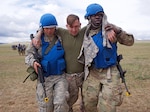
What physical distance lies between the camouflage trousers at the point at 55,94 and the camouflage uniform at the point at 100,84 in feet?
1.25

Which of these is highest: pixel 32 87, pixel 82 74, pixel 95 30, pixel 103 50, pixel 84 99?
pixel 95 30

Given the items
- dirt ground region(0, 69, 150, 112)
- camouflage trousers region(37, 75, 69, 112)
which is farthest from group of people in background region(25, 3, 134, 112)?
dirt ground region(0, 69, 150, 112)

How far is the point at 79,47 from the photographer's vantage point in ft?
18.6

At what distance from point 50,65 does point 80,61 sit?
1.84 ft

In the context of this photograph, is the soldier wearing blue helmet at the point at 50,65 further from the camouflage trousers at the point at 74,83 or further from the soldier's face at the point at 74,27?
the soldier's face at the point at 74,27

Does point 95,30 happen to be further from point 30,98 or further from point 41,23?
point 30,98

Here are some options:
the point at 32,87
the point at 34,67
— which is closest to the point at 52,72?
the point at 34,67

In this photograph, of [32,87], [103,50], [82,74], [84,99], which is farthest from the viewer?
[32,87]

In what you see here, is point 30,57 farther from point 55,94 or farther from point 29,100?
point 29,100

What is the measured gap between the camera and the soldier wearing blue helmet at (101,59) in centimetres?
508

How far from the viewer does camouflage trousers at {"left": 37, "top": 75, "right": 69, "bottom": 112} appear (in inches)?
212

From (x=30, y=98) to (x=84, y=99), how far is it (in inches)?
165

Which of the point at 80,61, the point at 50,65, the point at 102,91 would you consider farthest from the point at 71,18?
the point at 102,91

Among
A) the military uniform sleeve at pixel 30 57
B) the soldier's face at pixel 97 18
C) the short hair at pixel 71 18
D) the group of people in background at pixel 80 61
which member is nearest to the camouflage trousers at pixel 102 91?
the group of people in background at pixel 80 61
